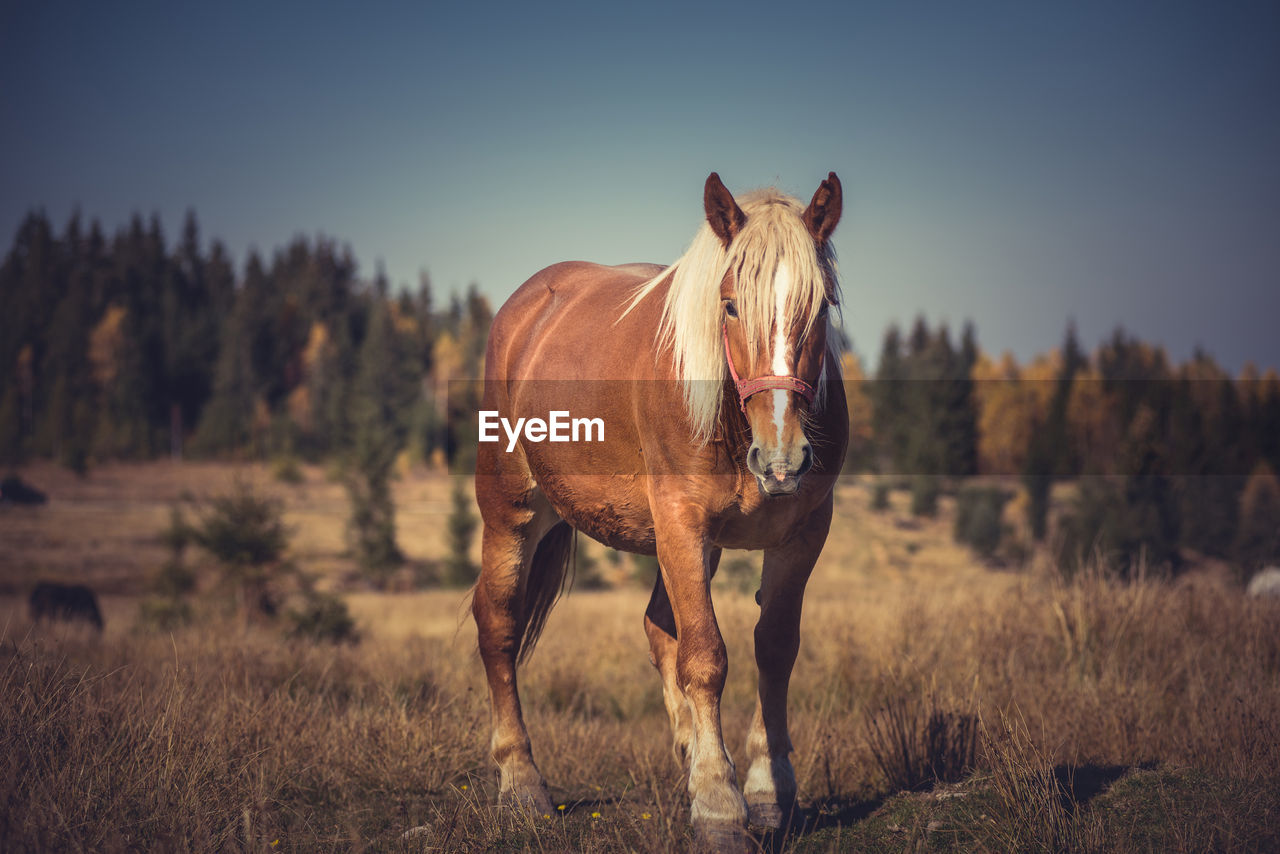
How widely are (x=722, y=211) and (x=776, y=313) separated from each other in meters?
0.55

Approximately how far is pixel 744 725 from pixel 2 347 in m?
93.0

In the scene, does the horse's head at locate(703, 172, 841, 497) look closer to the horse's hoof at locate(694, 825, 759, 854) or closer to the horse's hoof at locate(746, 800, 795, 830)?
the horse's hoof at locate(694, 825, 759, 854)

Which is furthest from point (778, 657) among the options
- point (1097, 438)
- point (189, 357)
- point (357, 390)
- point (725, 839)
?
point (189, 357)

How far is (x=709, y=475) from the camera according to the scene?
3.45m

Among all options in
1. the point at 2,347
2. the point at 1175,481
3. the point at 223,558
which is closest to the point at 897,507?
the point at 1175,481

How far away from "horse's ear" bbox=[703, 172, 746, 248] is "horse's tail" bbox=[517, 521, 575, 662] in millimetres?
2400

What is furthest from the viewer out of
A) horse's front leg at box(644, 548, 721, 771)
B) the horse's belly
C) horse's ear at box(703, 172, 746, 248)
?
horse's front leg at box(644, 548, 721, 771)

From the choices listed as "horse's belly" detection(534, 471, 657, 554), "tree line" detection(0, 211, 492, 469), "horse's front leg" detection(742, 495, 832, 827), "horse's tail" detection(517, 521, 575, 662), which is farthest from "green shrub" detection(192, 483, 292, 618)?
"tree line" detection(0, 211, 492, 469)

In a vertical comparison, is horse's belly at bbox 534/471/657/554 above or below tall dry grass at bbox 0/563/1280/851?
above

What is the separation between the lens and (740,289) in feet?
10.5

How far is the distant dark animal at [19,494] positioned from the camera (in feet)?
176

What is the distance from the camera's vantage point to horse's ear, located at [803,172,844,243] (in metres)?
3.38

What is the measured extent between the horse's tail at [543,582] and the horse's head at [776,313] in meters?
2.15

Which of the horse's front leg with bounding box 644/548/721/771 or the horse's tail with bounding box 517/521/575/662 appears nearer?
the horse's front leg with bounding box 644/548/721/771
